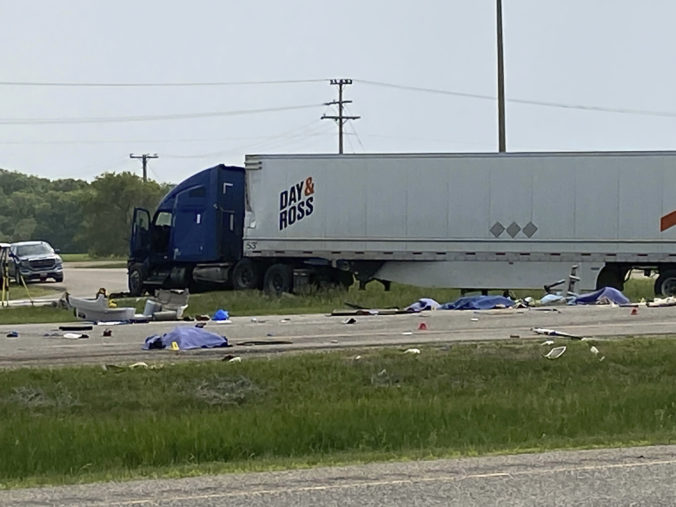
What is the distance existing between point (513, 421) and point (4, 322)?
15.1 m

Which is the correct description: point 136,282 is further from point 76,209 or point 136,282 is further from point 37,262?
point 76,209

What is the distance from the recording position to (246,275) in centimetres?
3080

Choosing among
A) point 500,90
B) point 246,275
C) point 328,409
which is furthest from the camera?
point 500,90

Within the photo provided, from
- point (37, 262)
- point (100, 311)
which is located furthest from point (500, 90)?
point (37, 262)

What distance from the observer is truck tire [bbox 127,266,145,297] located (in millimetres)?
32219

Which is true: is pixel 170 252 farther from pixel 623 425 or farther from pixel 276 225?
pixel 623 425

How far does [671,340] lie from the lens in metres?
16.2

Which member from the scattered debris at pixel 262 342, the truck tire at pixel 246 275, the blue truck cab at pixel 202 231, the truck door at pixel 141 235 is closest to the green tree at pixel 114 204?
the truck door at pixel 141 235

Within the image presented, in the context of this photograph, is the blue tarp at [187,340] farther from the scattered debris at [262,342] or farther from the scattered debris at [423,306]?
the scattered debris at [423,306]

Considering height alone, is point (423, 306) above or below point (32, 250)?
below

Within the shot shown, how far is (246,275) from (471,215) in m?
6.37

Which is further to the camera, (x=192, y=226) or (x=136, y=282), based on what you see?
(x=136, y=282)

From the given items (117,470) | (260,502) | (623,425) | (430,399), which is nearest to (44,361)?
(430,399)

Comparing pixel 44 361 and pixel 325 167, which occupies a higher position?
pixel 325 167
